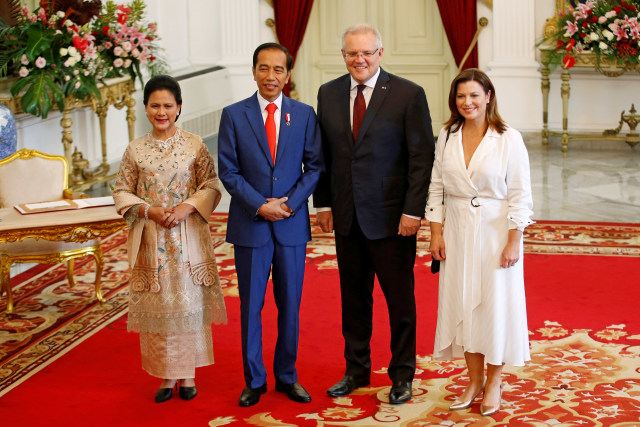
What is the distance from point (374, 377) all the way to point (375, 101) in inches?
57.2

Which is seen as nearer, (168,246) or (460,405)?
(460,405)

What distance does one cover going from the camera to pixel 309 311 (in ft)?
18.9

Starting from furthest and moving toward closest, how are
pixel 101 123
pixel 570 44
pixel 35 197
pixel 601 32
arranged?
pixel 570 44 < pixel 601 32 < pixel 101 123 < pixel 35 197

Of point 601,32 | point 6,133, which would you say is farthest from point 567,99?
point 6,133

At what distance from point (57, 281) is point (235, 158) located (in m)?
2.92

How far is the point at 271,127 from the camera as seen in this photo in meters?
4.32

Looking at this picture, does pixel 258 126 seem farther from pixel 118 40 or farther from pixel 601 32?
pixel 601 32

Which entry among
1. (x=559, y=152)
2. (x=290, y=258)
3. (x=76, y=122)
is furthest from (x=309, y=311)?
(x=559, y=152)

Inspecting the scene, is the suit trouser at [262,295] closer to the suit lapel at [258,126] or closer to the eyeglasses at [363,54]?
the suit lapel at [258,126]

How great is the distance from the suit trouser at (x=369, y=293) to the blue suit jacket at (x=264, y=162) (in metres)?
0.32

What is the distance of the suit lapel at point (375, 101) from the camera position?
4.22 meters

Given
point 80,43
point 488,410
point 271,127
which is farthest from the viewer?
point 80,43

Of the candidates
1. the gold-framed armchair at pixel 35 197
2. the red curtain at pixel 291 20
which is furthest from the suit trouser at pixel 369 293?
the red curtain at pixel 291 20

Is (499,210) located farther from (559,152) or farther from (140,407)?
(559,152)
